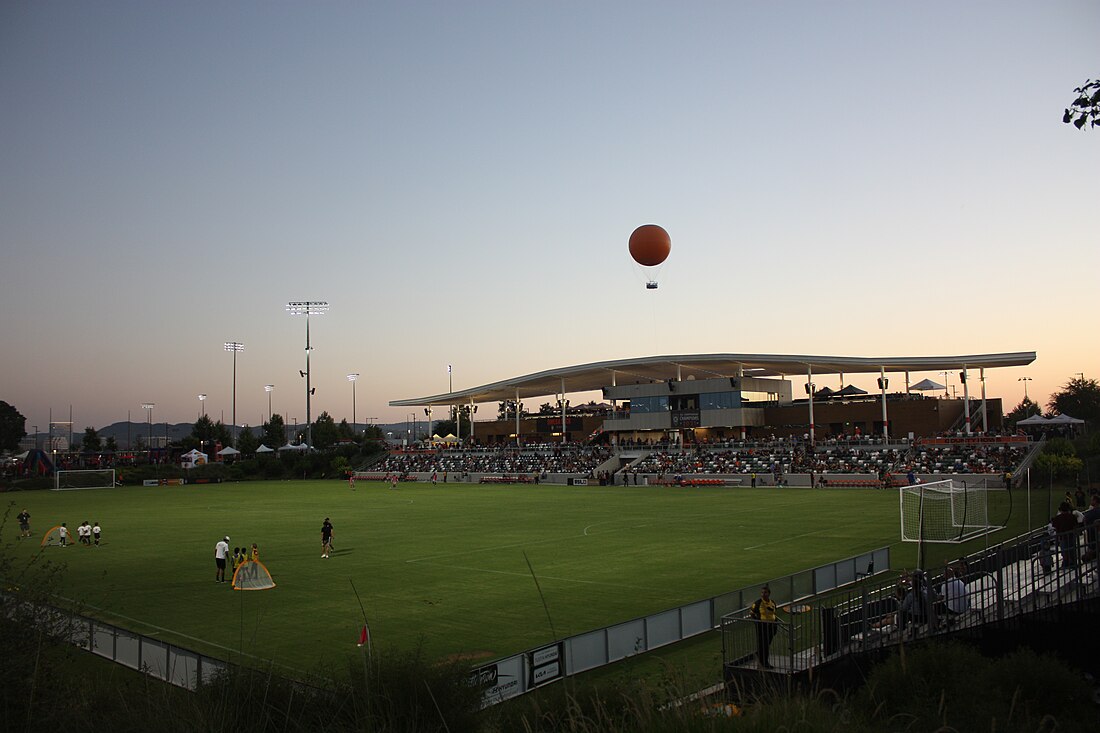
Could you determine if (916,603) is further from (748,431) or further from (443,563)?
(748,431)

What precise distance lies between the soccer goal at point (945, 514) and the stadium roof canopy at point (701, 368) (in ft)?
129

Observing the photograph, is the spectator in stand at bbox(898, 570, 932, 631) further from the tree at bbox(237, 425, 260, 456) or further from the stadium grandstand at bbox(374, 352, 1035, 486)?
the tree at bbox(237, 425, 260, 456)

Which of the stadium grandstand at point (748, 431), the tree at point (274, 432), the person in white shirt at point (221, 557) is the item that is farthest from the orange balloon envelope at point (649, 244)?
the tree at point (274, 432)

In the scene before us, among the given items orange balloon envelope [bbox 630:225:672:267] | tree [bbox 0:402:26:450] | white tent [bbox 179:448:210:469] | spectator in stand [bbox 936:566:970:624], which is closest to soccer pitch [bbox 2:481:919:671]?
spectator in stand [bbox 936:566:970:624]

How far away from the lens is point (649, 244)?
32312mm

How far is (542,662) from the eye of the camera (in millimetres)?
14133

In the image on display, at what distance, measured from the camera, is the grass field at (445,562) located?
63.0 ft

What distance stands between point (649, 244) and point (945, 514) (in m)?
16.3

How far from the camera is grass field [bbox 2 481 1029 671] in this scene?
19.2 meters

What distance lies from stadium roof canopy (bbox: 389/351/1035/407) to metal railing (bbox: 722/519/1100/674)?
2477 inches

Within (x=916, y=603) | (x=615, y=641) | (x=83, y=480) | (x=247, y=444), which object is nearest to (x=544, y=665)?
(x=615, y=641)

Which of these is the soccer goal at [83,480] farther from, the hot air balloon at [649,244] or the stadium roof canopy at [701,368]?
the hot air balloon at [649,244]

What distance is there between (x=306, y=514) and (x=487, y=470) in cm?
4254

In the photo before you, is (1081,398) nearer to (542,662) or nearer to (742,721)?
(542,662)
